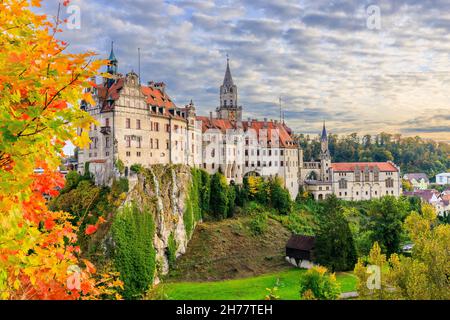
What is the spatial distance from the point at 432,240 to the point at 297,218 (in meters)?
42.8

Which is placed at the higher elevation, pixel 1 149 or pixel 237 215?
pixel 1 149

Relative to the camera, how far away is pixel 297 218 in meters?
62.7

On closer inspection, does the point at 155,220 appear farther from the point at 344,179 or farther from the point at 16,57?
the point at 344,179

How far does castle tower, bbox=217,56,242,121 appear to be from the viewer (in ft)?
237

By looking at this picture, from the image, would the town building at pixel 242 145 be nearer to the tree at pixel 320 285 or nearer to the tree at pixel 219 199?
the tree at pixel 219 199

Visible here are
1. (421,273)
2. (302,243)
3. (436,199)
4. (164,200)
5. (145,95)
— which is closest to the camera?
(421,273)

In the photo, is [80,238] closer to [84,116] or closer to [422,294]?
[422,294]

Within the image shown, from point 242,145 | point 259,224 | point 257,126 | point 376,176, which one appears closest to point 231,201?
point 259,224

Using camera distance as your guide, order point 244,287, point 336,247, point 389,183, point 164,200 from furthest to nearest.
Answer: point 389,183, point 164,200, point 336,247, point 244,287

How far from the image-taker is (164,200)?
155 feet

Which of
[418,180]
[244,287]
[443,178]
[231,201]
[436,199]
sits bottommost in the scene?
[244,287]

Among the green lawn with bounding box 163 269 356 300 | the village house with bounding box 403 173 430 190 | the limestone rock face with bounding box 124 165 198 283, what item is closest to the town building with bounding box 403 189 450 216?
the village house with bounding box 403 173 430 190

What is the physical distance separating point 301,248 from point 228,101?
33844 millimetres
